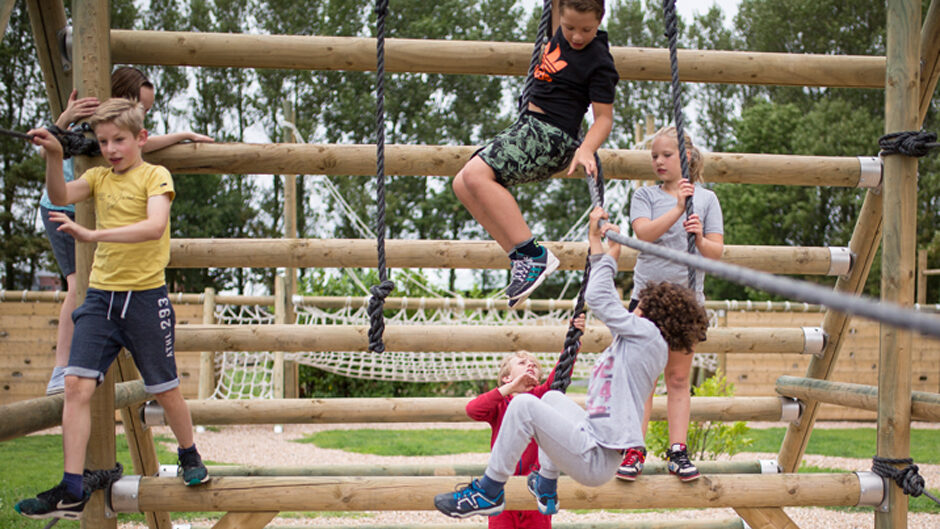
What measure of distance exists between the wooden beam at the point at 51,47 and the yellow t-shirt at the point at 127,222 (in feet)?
1.73

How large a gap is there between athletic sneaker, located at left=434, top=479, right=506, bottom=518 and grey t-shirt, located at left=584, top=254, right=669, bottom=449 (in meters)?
0.36

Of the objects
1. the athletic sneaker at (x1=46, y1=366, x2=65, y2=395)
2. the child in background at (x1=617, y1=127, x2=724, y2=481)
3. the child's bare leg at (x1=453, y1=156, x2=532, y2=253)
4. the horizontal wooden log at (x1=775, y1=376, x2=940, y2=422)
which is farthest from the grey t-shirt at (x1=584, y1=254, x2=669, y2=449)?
the athletic sneaker at (x1=46, y1=366, x2=65, y2=395)

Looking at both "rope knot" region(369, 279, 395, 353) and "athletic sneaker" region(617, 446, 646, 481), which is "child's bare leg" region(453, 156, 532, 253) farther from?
"athletic sneaker" region(617, 446, 646, 481)

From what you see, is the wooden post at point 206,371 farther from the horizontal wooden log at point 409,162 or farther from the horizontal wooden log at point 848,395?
the horizontal wooden log at point 848,395

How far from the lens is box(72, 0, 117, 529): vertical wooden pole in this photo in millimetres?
2561

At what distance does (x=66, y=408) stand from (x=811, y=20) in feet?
67.2

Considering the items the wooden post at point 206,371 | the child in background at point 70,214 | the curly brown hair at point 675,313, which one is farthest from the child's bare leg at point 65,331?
the wooden post at point 206,371

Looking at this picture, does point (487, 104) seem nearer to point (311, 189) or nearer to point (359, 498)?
point (311, 189)

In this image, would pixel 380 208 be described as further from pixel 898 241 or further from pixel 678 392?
pixel 898 241

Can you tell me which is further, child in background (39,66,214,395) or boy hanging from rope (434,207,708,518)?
child in background (39,66,214,395)

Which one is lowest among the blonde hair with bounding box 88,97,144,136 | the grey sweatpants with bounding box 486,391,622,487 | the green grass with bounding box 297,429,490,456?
the green grass with bounding box 297,429,490,456

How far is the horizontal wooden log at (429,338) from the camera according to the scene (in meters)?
3.30

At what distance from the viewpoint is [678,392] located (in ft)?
9.02

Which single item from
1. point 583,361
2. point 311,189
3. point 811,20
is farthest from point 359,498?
point 811,20
